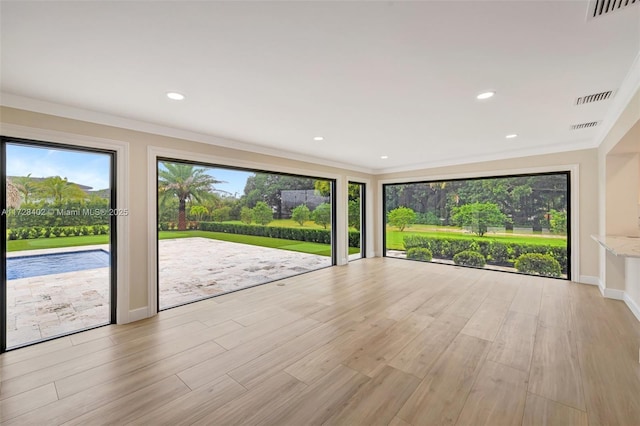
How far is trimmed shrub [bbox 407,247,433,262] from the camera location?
7.01m

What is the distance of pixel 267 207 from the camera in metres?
6.08

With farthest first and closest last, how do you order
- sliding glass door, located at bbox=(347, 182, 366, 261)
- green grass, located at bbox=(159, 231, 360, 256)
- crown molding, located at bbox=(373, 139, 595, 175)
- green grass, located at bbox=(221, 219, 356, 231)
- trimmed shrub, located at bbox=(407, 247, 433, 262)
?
1. sliding glass door, located at bbox=(347, 182, 366, 261)
2. trimmed shrub, located at bbox=(407, 247, 433, 262)
3. green grass, located at bbox=(221, 219, 356, 231)
4. green grass, located at bbox=(159, 231, 360, 256)
5. crown molding, located at bbox=(373, 139, 595, 175)

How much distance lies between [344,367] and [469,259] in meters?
5.21

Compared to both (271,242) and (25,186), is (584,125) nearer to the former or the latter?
(271,242)

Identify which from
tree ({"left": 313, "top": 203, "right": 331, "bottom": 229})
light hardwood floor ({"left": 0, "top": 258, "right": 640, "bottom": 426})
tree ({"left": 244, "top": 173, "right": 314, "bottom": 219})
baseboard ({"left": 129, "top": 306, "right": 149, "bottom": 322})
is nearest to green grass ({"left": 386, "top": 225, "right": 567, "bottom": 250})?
light hardwood floor ({"left": 0, "top": 258, "right": 640, "bottom": 426})

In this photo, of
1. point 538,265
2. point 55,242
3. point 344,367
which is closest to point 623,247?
point 538,265

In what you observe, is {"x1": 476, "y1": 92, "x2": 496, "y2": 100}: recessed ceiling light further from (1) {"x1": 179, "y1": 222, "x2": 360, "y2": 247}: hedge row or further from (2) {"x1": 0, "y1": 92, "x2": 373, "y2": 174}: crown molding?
(1) {"x1": 179, "y1": 222, "x2": 360, "y2": 247}: hedge row

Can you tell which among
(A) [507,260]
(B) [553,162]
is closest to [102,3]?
(B) [553,162]

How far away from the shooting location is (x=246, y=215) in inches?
232

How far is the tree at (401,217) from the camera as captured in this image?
7.39 metres

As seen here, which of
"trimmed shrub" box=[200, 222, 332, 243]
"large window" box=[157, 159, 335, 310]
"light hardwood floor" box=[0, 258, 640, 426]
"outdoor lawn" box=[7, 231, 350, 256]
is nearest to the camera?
"light hardwood floor" box=[0, 258, 640, 426]

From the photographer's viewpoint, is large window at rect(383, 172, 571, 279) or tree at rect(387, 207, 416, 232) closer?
large window at rect(383, 172, 571, 279)

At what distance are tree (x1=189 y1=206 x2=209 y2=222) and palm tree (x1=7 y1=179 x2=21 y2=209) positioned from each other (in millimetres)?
2181

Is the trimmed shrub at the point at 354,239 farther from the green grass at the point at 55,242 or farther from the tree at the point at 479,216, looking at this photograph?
the green grass at the point at 55,242
